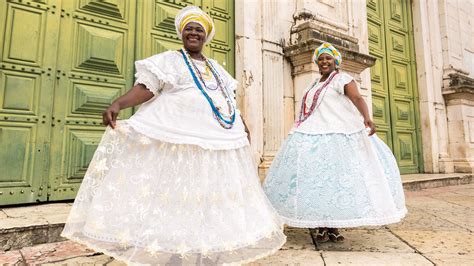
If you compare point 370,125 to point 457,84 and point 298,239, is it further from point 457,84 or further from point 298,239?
point 457,84

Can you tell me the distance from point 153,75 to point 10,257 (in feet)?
5.07

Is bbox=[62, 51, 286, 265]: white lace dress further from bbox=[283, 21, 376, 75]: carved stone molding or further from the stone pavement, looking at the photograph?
bbox=[283, 21, 376, 75]: carved stone molding

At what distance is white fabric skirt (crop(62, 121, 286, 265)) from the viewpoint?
1486 mm

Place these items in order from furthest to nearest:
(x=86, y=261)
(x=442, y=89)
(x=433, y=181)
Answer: (x=442, y=89), (x=433, y=181), (x=86, y=261)

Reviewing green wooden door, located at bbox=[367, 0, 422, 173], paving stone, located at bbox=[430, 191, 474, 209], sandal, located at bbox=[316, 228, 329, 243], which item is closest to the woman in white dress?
sandal, located at bbox=[316, 228, 329, 243]

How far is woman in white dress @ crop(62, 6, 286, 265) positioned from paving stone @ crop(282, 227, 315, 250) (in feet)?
2.28

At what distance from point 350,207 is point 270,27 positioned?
3.31 metres

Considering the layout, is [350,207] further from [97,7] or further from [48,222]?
[97,7]

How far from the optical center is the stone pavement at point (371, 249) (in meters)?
2.01

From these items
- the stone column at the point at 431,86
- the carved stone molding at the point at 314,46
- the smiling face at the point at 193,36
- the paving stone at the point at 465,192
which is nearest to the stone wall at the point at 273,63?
the carved stone molding at the point at 314,46

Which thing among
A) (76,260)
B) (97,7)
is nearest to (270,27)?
(97,7)

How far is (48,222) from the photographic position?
2.33 m

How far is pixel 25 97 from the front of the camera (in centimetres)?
302

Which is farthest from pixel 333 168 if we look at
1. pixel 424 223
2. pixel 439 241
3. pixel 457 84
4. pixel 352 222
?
pixel 457 84
